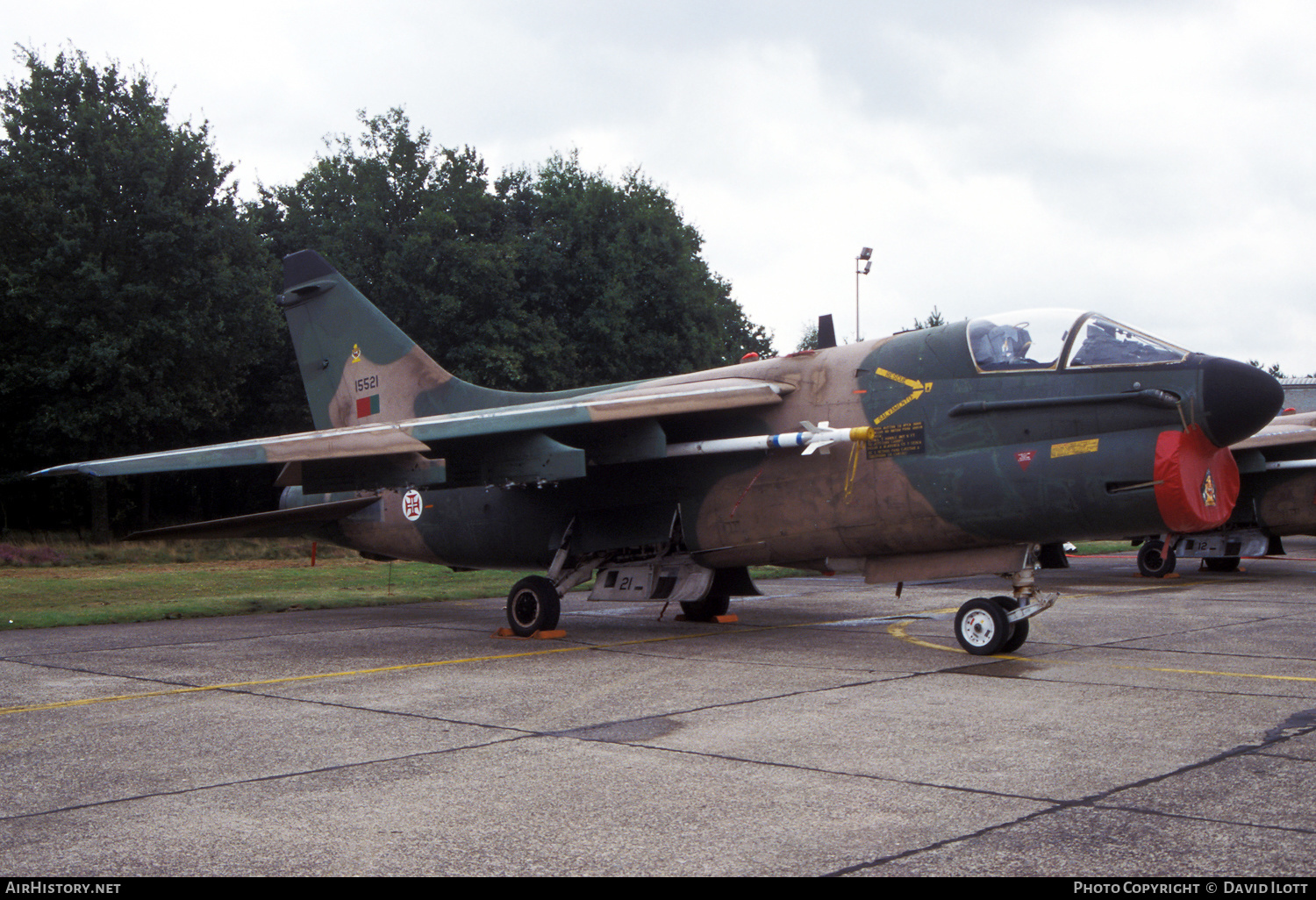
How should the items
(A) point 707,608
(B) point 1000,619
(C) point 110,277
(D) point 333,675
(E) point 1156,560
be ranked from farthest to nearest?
(C) point 110,277 < (E) point 1156,560 < (A) point 707,608 < (B) point 1000,619 < (D) point 333,675

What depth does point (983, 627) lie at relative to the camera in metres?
9.52

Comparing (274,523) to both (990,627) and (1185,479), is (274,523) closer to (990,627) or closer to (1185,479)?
(990,627)

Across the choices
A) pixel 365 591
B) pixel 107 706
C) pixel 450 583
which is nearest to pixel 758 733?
pixel 107 706

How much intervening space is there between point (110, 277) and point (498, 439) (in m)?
25.1

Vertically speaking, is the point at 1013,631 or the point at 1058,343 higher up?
the point at 1058,343

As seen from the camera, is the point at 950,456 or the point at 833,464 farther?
the point at 833,464

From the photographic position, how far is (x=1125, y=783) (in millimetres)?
4961

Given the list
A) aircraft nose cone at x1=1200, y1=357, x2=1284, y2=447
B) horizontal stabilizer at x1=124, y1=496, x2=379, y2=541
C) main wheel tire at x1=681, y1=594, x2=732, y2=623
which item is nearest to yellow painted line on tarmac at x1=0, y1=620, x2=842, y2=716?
main wheel tire at x1=681, y1=594, x2=732, y2=623

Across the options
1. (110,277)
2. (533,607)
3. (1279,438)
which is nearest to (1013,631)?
(533,607)

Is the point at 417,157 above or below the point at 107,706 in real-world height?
above

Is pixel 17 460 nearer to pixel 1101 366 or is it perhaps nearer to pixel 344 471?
pixel 344 471
